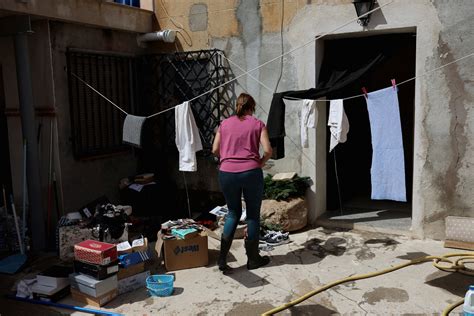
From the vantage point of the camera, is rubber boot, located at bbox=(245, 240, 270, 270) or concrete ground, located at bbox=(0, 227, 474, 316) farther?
rubber boot, located at bbox=(245, 240, 270, 270)

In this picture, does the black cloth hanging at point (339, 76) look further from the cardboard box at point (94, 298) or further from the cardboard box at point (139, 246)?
the cardboard box at point (94, 298)

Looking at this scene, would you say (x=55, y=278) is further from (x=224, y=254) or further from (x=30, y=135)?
(x=30, y=135)

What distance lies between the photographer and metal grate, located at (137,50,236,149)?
24.9ft

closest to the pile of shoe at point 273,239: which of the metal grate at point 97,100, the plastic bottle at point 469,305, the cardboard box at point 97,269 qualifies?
the cardboard box at point 97,269

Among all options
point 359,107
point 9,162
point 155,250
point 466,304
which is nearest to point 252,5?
point 359,107

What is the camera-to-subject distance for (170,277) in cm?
512

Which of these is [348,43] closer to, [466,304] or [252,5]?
[252,5]

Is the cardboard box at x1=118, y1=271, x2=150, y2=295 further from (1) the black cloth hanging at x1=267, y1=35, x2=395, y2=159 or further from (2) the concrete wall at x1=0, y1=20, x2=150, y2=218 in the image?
(1) the black cloth hanging at x1=267, y1=35, x2=395, y2=159

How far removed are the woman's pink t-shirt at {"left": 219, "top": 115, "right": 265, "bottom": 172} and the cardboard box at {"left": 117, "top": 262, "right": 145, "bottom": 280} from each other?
1.42 metres

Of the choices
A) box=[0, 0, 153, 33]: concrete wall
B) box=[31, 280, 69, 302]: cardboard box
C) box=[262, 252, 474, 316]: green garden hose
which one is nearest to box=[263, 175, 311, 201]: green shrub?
box=[262, 252, 474, 316]: green garden hose

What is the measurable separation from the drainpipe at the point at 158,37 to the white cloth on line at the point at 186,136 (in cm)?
160

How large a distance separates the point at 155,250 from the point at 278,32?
12.0 feet

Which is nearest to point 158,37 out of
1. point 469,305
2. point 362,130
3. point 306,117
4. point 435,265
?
point 306,117

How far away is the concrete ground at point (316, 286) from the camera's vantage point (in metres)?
4.57
